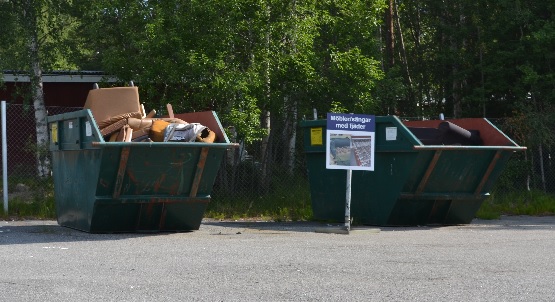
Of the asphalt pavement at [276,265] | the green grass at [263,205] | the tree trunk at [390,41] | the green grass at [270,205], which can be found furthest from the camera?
the tree trunk at [390,41]

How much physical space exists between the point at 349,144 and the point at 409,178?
1.01m

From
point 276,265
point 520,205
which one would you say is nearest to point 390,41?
point 520,205

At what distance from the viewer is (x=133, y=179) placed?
488 inches

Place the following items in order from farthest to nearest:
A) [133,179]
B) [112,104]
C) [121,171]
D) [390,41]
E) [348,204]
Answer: [390,41], [348,204], [112,104], [133,179], [121,171]

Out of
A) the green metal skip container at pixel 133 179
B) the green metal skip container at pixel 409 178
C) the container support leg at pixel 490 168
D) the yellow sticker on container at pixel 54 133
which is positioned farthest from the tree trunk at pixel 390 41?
the yellow sticker on container at pixel 54 133

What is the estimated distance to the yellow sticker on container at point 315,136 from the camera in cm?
1513

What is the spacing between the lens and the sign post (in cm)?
1367

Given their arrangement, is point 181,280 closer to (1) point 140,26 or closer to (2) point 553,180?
(1) point 140,26

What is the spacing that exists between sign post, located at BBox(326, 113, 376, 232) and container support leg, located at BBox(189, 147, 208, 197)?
1.89 metres

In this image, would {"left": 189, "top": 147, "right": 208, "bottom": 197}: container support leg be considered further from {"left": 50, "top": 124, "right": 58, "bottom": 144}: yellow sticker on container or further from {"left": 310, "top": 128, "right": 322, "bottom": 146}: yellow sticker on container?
{"left": 310, "top": 128, "right": 322, "bottom": 146}: yellow sticker on container

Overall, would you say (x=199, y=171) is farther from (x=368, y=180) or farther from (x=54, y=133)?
(x=368, y=180)

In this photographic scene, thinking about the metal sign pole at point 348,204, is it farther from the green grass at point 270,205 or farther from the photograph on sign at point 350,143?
the green grass at point 270,205

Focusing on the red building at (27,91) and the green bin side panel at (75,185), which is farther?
the red building at (27,91)

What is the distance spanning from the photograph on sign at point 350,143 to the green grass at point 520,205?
4012 millimetres
